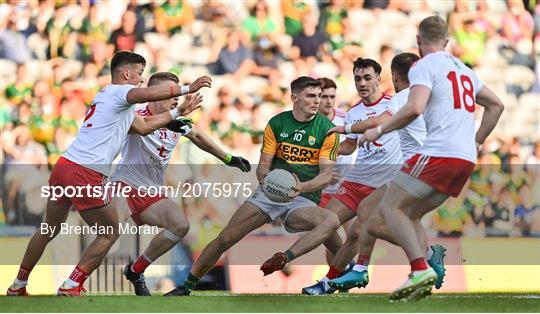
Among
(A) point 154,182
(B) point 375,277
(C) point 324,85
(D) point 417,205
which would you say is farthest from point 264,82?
(D) point 417,205

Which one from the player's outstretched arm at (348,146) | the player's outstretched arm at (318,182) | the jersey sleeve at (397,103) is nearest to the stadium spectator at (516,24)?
the player's outstretched arm at (348,146)

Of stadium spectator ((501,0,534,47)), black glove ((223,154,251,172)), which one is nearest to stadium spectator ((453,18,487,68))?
stadium spectator ((501,0,534,47))

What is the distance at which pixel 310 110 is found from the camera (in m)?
10.1

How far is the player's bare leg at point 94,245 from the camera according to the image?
371 inches

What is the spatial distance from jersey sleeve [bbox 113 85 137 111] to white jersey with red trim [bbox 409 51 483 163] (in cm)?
242

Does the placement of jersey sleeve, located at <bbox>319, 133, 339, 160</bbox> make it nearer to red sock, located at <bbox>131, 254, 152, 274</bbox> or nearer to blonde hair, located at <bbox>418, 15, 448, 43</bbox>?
red sock, located at <bbox>131, 254, 152, 274</bbox>

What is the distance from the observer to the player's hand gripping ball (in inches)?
383

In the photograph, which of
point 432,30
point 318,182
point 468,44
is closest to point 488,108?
point 432,30

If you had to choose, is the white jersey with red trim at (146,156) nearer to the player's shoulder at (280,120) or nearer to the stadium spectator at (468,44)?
the player's shoulder at (280,120)

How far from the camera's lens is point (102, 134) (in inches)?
371

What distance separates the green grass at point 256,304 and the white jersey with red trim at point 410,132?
1.37m

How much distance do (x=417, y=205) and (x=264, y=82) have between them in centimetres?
538

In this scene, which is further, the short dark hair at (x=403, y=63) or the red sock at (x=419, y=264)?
the short dark hair at (x=403, y=63)

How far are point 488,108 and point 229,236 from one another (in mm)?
2561
